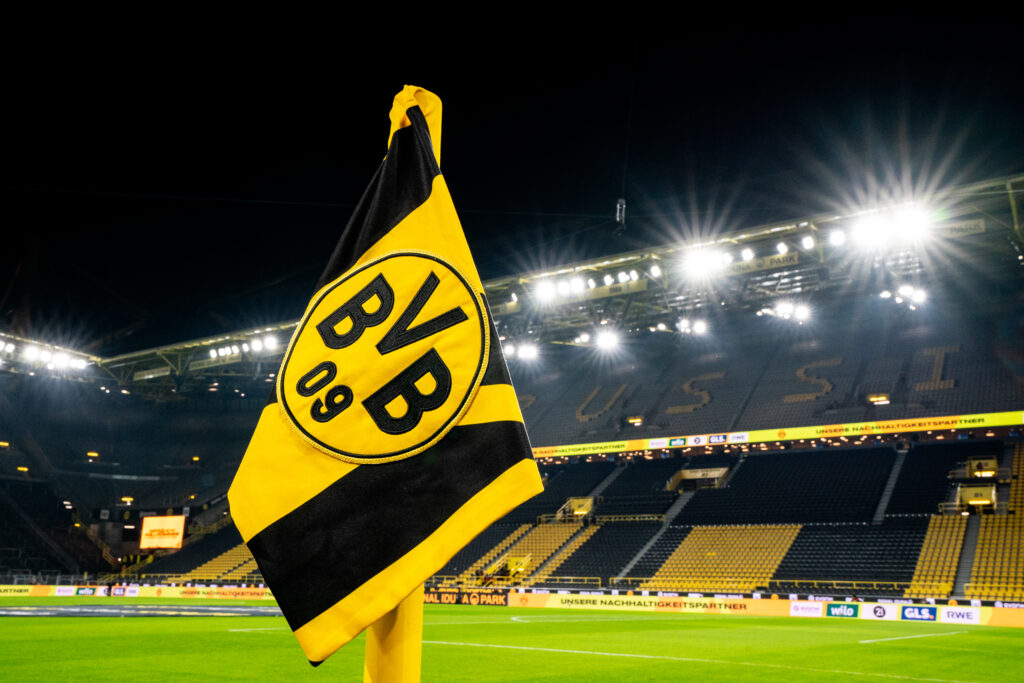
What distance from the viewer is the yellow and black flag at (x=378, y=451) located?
5.74 ft

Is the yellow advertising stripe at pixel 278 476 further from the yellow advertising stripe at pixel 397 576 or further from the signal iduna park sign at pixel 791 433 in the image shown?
the signal iduna park sign at pixel 791 433

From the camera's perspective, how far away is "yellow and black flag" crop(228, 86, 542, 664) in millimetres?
1748

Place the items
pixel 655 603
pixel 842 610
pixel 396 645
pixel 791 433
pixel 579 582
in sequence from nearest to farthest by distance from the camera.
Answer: pixel 396 645 → pixel 842 610 → pixel 655 603 → pixel 579 582 → pixel 791 433

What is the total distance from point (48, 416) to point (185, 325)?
16.5 meters

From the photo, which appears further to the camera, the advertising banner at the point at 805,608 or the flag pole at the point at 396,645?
the advertising banner at the point at 805,608

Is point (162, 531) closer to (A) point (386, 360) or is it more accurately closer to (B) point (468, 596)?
(B) point (468, 596)

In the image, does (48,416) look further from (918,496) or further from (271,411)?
(271,411)

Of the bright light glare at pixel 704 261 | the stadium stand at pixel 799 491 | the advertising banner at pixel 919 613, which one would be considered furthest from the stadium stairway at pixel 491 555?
the advertising banner at pixel 919 613

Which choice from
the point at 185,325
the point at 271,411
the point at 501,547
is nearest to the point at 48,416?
the point at 185,325

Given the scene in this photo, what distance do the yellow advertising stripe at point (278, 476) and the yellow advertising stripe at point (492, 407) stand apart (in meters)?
0.30

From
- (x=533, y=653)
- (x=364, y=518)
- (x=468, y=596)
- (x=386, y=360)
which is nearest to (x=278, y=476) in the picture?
(x=364, y=518)

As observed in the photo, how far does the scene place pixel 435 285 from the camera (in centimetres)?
190

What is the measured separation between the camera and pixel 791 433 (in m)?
30.9

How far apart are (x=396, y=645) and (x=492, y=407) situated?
55cm
